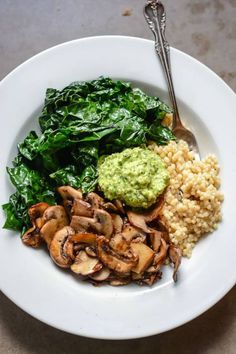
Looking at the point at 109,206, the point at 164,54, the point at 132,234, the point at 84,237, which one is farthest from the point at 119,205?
the point at 164,54

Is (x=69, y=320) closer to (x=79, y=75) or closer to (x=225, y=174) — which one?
(x=225, y=174)

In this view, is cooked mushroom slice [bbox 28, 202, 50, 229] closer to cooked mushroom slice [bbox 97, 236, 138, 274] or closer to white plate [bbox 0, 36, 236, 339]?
white plate [bbox 0, 36, 236, 339]

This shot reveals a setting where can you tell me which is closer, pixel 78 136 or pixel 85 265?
pixel 85 265

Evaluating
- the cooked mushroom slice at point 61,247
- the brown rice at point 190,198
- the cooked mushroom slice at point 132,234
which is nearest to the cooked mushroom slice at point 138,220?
the cooked mushroom slice at point 132,234

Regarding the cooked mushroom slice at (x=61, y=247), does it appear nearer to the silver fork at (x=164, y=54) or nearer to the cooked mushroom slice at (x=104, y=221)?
the cooked mushroom slice at (x=104, y=221)

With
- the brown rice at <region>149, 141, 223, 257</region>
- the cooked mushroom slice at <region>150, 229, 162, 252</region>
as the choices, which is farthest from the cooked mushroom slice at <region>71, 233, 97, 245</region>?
the brown rice at <region>149, 141, 223, 257</region>

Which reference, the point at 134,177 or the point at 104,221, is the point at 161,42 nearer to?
the point at 134,177

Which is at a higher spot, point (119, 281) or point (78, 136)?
point (78, 136)
